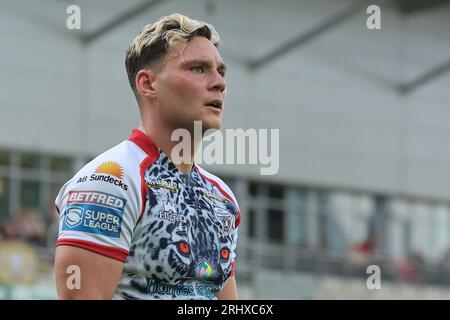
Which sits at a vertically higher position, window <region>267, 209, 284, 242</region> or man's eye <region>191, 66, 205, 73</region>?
window <region>267, 209, 284, 242</region>

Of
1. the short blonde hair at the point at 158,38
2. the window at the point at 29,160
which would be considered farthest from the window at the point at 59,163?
the short blonde hair at the point at 158,38

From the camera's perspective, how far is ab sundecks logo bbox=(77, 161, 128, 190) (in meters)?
4.01

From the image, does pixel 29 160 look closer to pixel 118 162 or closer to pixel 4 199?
pixel 4 199

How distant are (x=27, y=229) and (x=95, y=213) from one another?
78.9 ft

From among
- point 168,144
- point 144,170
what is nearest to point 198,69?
point 168,144

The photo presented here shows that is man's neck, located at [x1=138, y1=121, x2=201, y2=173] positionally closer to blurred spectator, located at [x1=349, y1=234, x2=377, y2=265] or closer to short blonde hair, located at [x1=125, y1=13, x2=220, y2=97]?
short blonde hair, located at [x1=125, y1=13, x2=220, y2=97]

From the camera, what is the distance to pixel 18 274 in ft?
84.7

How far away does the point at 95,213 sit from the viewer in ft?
12.8

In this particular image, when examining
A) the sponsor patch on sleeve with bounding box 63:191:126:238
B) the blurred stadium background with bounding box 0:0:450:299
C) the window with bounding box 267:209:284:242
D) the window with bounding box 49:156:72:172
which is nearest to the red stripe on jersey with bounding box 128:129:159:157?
the sponsor patch on sleeve with bounding box 63:191:126:238

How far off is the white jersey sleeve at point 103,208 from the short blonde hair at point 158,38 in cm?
38

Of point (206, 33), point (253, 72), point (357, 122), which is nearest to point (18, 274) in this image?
point (253, 72)

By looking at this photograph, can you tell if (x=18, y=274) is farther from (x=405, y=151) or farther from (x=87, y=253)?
(x=87, y=253)

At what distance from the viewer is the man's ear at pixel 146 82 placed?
4.26 meters
